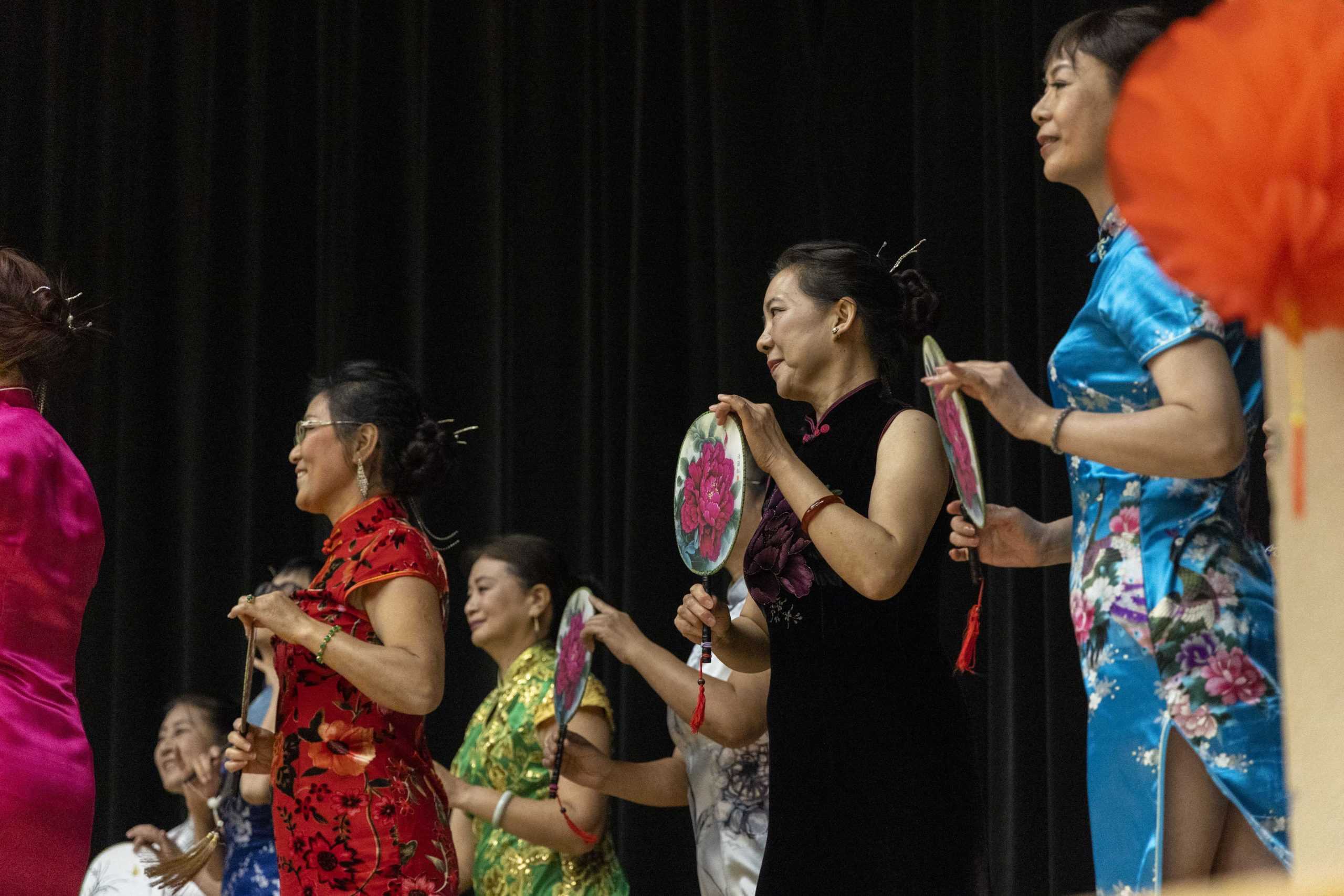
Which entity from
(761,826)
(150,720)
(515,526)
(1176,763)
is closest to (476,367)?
(515,526)

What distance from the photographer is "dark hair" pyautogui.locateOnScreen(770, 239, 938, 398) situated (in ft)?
7.41

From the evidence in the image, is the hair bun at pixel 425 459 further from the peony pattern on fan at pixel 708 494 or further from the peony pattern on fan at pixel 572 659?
the peony pattern on fan at pixel 708 494

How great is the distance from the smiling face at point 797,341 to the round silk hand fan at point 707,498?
0.40 feet

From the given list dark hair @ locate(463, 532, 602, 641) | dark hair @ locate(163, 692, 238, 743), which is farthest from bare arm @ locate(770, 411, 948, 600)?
dark hair @ locate(163, 692, 238, 743)

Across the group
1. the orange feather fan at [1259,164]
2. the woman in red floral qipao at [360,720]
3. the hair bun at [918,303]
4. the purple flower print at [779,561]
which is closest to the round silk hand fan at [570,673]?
the woman in red floral qipao at [360,720]

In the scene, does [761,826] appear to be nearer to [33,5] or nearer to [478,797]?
[478,797]

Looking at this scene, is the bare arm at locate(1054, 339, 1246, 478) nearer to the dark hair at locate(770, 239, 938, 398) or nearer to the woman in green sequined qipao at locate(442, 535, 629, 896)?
the dark hair at locate(770, 239, 938, 398)

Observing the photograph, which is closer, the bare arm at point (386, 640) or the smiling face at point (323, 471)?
the bare arm at point (386, 640)

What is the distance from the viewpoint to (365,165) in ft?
14.8

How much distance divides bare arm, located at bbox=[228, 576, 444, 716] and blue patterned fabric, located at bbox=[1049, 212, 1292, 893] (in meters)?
1.13

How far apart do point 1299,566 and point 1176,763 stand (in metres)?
0.76

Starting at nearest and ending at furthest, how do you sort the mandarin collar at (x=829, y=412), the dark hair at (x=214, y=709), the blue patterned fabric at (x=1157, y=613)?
1. the blue patterned fabric at (x=1157, y=613)
2. the mandarin collar at (x=829, y=412)
3. the dark hair at (x=214, y=709)

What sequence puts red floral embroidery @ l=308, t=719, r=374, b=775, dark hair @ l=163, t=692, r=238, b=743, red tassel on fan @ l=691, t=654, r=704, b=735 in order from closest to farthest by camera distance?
red tassel on fan @ l=691, t=654, r=704, b=735 < red floral embroidery @ l=308, t=719, r=374, b=775 < dark hair @ l=163, t=692, r=238, b=743

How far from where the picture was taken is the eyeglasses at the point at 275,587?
3.64 meters
